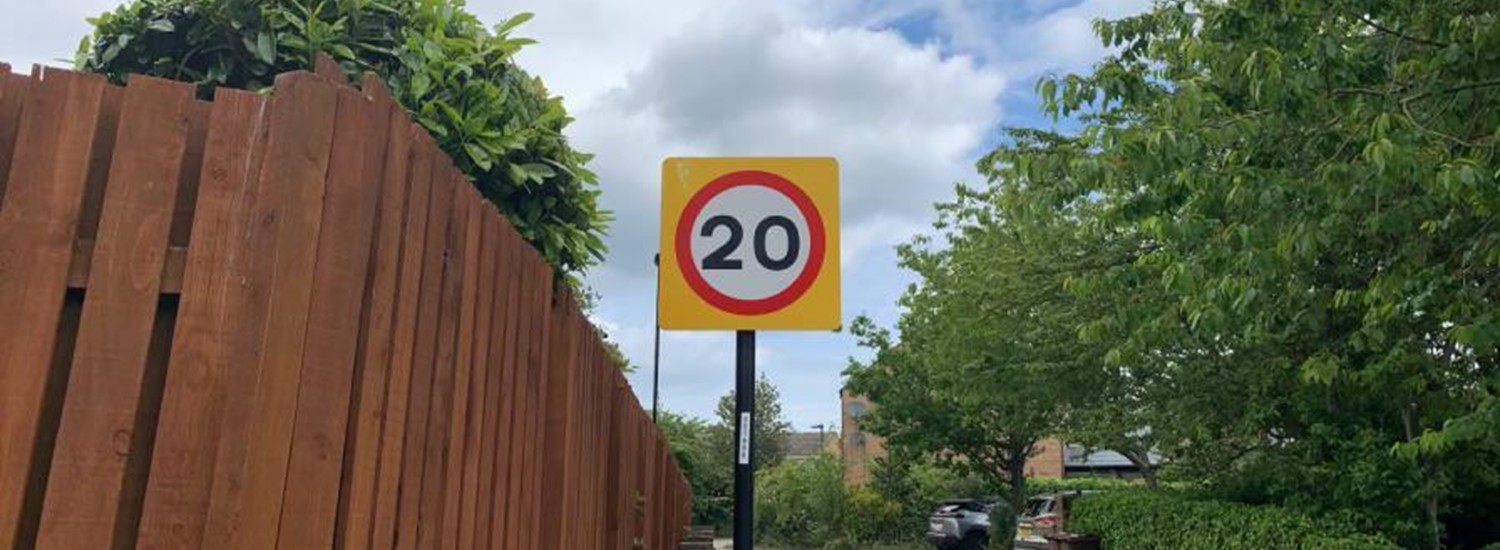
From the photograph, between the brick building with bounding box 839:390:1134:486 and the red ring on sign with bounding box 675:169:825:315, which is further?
the brick building with bounding box 839:390:1134:486

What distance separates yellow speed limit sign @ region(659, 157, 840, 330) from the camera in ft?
12.8

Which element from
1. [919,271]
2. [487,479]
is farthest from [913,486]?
[487,479]

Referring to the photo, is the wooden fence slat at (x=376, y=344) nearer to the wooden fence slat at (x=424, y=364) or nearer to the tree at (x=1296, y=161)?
the wooden fence slat at (x=424, y=364)

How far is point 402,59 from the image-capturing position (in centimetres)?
345

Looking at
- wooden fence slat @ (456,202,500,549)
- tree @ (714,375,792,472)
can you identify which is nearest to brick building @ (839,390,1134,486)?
tree @ (714,375,792,472)

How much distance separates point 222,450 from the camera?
5.88 ft

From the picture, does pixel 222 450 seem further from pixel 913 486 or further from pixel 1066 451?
pixel 1066 451

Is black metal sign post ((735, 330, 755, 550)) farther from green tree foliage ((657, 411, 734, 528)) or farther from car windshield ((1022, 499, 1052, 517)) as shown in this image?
→ green tree foliage ((657, 411, 734, 528))

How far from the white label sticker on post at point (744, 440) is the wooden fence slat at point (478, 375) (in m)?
1.16

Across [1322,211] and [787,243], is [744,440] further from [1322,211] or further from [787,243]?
[1322,211]

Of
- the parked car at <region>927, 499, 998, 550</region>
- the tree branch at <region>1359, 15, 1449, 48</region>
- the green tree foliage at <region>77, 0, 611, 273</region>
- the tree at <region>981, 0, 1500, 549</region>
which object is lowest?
the parked car at <region>927, 499, 998, 550</region>

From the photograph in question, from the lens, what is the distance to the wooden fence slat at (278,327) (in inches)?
70.7

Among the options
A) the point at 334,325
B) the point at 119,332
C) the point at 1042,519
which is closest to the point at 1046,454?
the point at 1042,519

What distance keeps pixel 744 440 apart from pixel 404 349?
69.8 inches
